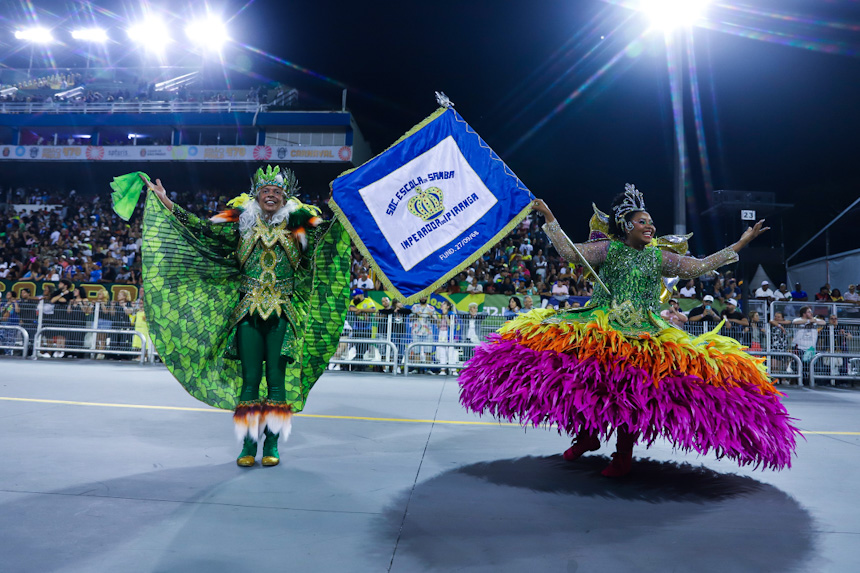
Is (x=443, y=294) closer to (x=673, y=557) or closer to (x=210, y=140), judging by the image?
(x=673, y=557)

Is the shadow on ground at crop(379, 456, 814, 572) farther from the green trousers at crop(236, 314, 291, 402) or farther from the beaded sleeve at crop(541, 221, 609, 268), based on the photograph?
the beaded sleeve at crop(541, 221, 609, 268)

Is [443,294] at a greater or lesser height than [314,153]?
lesser

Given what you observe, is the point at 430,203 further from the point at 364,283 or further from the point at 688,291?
the point at 688,291

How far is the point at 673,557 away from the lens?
6.81 ft

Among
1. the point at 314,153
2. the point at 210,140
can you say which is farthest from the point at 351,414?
the point at 210,140

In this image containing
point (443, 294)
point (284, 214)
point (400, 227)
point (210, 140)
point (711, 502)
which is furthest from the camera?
point (210, 140)

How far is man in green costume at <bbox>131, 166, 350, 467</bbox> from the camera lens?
346 cm

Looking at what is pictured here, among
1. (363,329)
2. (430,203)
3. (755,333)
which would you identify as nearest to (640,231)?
(430,203)

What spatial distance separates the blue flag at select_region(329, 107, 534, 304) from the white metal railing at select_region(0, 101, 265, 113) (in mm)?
26466

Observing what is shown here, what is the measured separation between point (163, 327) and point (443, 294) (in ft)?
25.5

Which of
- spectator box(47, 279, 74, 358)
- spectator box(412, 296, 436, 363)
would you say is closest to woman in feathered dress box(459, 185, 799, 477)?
spectator box(412, 296, 436, 363)

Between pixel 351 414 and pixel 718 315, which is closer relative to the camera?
pixel 351 414

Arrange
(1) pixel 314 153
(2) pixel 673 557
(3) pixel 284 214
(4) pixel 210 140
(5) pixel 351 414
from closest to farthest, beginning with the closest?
(2) pixel 673 557 → (3) pixel 284 214 → (5) pixel 351 414 → (1) pixel 314 153 → (4) pixel 210 140

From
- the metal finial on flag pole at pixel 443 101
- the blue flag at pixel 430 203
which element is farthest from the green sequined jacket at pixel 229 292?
the metal finial on flag pole at pixel 443 101
